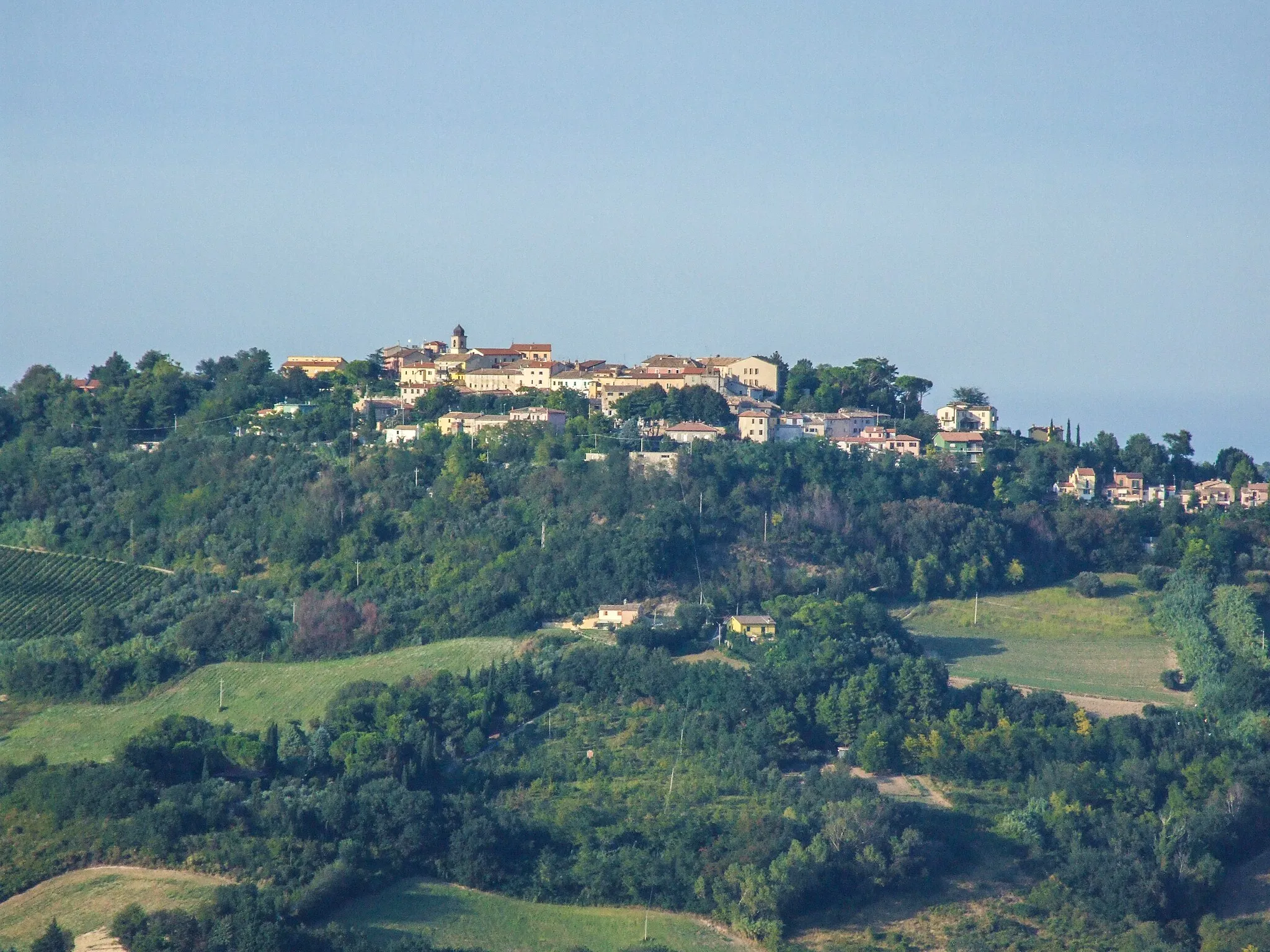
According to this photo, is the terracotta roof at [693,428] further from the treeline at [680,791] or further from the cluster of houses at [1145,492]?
the treeline at [680,791]

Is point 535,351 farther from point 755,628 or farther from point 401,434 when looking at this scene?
point 755,628

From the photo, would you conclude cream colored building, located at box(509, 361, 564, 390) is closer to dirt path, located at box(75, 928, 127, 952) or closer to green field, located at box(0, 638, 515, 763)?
green field, located at box(0, 638, 515, 763)

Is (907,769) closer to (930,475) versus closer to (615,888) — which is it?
(615,888)

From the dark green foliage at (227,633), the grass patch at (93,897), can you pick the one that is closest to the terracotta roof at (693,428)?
the dark green foliage at (227,633)

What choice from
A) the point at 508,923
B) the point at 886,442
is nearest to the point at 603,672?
the point at 508,923

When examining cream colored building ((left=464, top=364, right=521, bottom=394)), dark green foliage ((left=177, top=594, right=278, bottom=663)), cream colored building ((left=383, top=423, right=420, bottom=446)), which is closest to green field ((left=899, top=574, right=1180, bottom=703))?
cream colored building ((left=383, top=423, right=420, bottom=446))

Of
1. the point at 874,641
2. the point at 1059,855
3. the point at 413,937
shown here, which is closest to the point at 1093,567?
the point at 874,641
